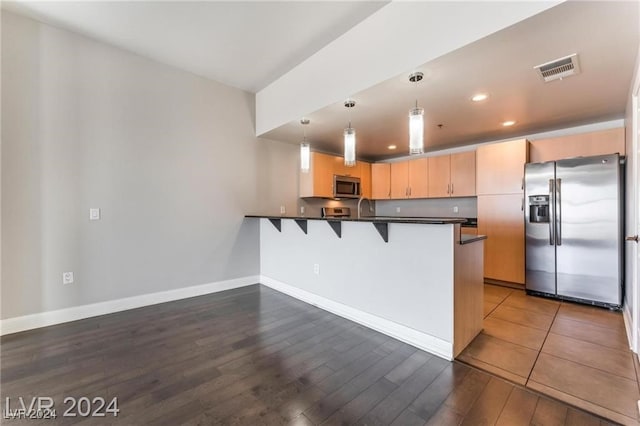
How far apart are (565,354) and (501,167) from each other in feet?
8.92

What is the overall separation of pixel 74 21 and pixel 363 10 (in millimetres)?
2850

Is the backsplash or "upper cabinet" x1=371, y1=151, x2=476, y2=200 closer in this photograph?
"upper cabinet" x1=371, y1=151, x2=476, y2=200

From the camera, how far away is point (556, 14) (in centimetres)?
160

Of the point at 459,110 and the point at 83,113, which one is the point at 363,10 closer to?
the point at 459,110

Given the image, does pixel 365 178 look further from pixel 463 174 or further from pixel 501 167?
pixel 501 167

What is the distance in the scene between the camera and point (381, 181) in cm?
575

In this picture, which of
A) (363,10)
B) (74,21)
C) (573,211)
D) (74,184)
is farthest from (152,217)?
(573,211)

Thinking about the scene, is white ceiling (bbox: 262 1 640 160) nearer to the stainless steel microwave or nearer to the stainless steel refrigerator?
the stainless steel refrigerator

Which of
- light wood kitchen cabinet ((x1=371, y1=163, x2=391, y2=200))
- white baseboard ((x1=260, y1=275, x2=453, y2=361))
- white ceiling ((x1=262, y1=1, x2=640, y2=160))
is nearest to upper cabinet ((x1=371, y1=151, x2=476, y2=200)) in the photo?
light wood kitchen cabinet ((x1=371, y1=163, x2=391, y2=200))

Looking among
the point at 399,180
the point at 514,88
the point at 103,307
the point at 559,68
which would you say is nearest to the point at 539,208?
the point at 514,88

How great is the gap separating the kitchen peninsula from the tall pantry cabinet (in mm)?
1865

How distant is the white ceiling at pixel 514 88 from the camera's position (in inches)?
67.9

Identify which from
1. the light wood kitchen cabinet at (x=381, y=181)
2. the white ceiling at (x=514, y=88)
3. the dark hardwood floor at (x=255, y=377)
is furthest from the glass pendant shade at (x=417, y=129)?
the light wood kitchen cabinet at (x=381, y=181)

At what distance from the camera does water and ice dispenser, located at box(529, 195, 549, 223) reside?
11.4 feet
